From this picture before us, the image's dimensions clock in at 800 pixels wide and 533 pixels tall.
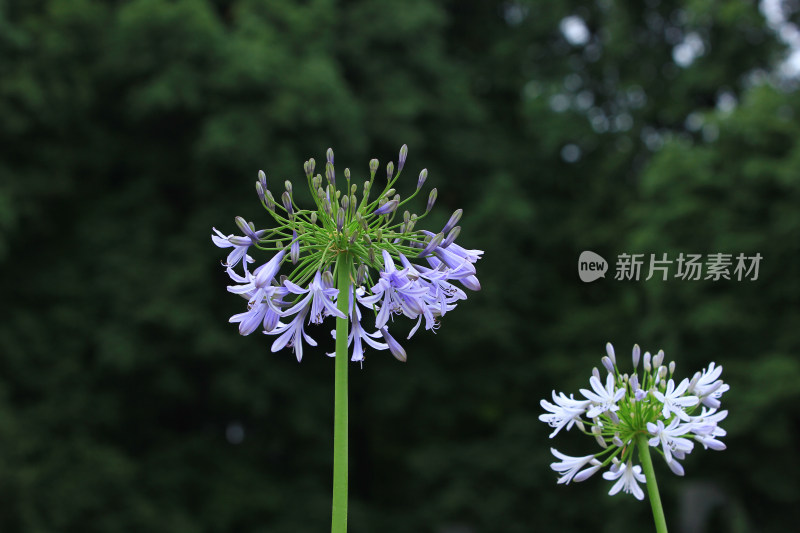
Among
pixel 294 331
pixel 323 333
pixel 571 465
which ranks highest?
pixel 323 333

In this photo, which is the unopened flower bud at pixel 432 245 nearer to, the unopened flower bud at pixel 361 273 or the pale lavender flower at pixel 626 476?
the unopened flower bud at pixel 361 273

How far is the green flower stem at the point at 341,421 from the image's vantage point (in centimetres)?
263

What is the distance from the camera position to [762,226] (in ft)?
49.3

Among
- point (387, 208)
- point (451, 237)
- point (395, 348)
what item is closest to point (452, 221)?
point (451, 237)

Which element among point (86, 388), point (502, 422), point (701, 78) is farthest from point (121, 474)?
point (701, 78)

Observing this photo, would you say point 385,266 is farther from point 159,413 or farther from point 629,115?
point 629,115

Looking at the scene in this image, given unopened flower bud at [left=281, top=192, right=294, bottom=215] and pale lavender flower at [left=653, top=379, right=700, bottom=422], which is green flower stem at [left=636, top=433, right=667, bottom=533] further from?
unopened flower bud at [left=281, top=192, right=294, bottom=215]

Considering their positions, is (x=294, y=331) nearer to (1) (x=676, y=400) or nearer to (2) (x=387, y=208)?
(2) (x=387, y=208)

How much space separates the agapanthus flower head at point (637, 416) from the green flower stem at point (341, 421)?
0.65 m

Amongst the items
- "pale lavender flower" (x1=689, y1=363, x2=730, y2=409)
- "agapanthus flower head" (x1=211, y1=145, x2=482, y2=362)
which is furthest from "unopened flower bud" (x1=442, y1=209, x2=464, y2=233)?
"pale lavender flower" (x1=689, y1=363, x2=730, y2=409)

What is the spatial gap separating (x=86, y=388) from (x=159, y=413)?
2.00m

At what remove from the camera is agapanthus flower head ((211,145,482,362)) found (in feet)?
9.12

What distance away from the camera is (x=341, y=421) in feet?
8.87

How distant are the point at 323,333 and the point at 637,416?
1505 centimetres
